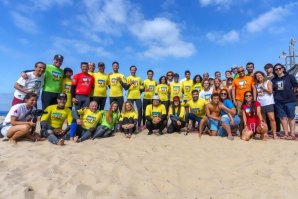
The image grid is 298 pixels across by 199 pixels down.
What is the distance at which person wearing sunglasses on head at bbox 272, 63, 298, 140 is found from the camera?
7426mm

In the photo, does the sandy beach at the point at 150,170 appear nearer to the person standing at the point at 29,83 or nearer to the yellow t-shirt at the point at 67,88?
the person standing at the point at 29,83

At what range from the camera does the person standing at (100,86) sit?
831 cm

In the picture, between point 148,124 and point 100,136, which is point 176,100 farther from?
point 100,136

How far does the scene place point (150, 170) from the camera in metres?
4.98

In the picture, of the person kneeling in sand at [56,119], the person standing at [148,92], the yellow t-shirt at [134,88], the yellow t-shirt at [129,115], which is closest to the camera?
the person kneeling in sand at [56,119]

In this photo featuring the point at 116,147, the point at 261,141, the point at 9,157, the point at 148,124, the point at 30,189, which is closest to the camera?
the point at 30,189

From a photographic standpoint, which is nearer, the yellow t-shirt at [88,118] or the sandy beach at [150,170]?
the sandy beach at [150,170]

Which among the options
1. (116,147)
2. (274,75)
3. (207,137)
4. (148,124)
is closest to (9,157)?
(116,147)

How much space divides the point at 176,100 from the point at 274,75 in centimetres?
299

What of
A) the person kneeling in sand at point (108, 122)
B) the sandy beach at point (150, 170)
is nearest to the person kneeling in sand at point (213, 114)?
the sandy beach at point (150, 170)

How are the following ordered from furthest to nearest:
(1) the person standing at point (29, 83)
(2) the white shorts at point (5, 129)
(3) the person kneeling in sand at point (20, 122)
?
(1) the person standing at point (29, 83), (2) the white shorts at point (5, 129), (3) the person kneeling in sand at point (20, 122)

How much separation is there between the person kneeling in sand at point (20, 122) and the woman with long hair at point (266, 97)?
6.22m

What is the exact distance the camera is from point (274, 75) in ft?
25.4

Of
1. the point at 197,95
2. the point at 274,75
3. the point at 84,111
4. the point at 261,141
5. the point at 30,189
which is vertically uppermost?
the point at 274,75
